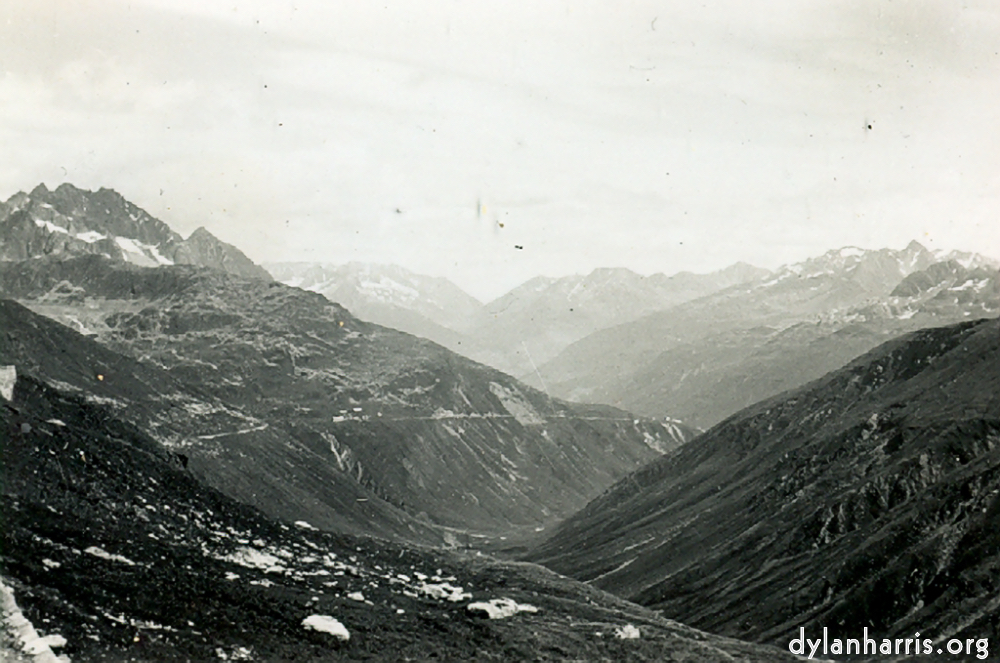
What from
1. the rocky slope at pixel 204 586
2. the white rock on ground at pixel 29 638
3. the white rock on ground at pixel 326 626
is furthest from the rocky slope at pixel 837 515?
the white rock on ground at pixel 29 638

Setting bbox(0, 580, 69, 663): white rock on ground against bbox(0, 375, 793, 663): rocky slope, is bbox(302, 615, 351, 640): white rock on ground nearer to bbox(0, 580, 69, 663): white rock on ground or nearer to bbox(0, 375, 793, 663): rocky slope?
bbox(0, 375, 793, 663): rocky slope

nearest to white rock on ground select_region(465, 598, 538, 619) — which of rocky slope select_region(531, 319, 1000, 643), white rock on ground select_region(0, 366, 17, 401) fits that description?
rocky slope select_region(531, 319, 1000, 643)

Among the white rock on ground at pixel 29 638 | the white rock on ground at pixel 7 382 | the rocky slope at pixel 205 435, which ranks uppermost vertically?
the white rock on ground at pixel 7 382

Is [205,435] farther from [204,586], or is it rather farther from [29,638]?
[29,638]

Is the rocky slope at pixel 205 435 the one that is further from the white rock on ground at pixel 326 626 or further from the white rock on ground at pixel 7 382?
the white rock on ground at pixel 326 626

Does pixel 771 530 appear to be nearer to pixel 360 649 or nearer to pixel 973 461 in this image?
pixel 973 461

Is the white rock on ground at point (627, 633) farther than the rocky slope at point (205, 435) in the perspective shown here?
No
